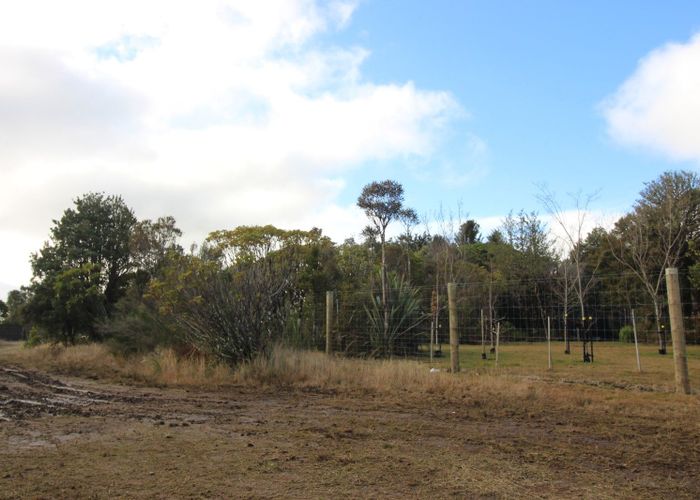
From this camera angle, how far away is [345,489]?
3.86 metres

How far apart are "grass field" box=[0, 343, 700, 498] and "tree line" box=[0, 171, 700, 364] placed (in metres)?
1.94

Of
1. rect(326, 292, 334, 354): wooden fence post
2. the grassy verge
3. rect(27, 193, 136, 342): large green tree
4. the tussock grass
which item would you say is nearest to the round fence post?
rect(326, 292, 334, 354): wooden fence post

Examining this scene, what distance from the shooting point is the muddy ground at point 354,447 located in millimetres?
3920

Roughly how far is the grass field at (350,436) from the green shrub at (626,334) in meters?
6.11

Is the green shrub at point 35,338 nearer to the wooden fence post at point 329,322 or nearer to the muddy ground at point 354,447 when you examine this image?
the wooden fence post at point 329,322

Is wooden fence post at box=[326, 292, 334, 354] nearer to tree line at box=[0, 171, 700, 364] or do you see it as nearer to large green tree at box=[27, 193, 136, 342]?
tree line at box=[0, 171, 700, 364]

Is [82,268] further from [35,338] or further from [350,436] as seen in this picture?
[350,436]

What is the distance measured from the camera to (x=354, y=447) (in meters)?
5.10

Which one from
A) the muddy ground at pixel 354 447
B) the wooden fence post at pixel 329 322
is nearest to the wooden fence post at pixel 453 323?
the muddy ground at pixel 354 447

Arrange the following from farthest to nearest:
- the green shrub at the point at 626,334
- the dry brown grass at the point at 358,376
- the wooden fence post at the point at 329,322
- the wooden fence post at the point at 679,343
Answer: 1. the green shrub at the point at 626,334
2. the wooden fence post at the point at 329,322
3. the dry brown grass at the point at 358,376
4. the wooden fence post at the point at 679,343

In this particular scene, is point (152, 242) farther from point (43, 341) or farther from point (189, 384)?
point (189, 384)

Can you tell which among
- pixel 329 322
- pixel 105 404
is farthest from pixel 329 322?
pixel 105 404

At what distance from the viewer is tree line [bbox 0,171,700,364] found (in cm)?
1198

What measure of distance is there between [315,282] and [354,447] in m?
13.1
